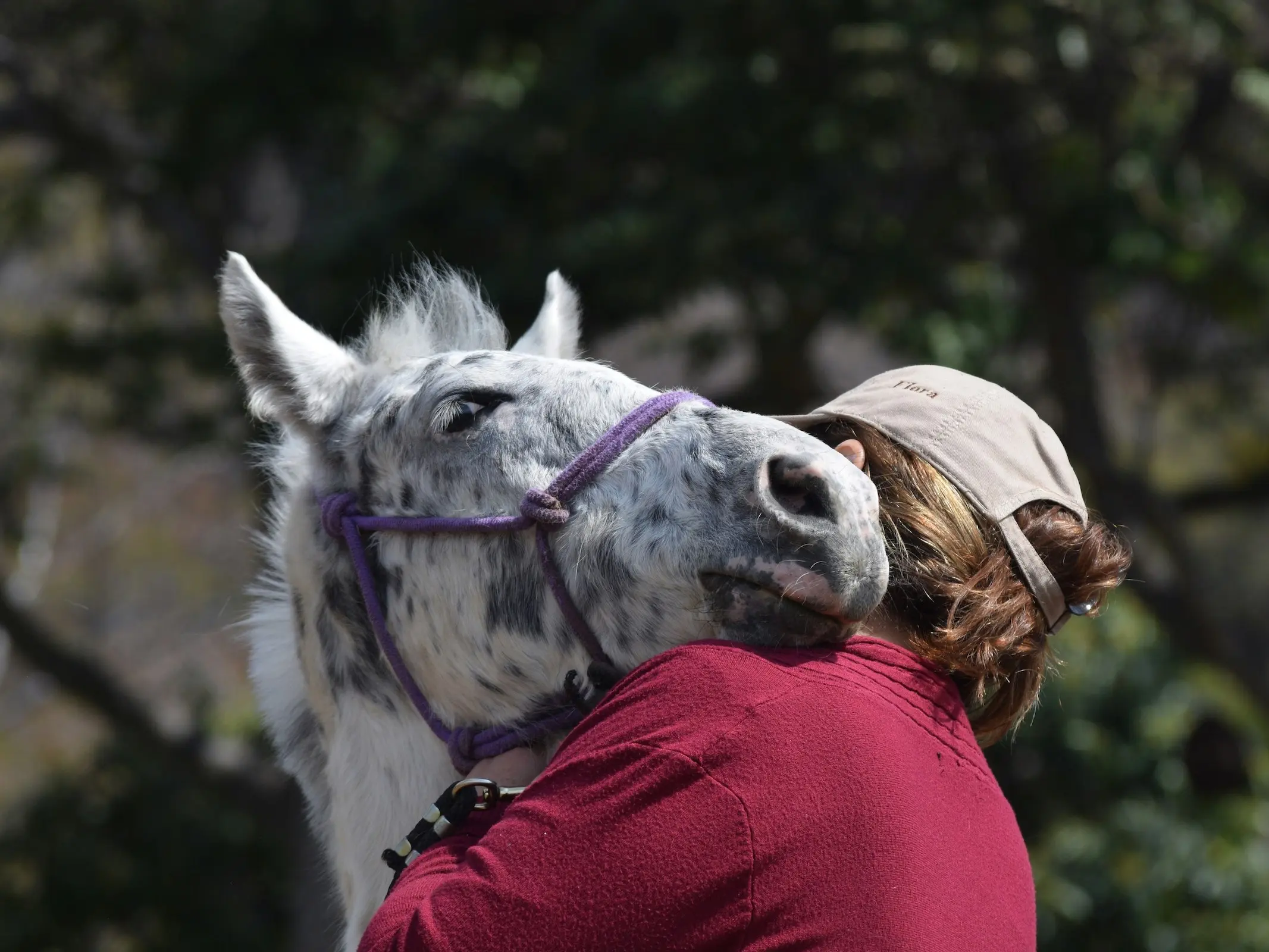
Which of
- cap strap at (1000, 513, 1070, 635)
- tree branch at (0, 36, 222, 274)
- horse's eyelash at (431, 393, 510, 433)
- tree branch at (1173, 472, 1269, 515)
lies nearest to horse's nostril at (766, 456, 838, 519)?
cap strap at (1000, 513, 1070, 635)

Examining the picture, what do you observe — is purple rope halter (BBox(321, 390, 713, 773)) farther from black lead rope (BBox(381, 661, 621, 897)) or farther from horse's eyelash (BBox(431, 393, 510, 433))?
horse's eyelash (BBox(431, 393, 510, 433))

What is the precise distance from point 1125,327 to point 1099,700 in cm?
258

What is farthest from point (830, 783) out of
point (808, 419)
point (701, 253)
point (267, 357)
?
point (701, 253)

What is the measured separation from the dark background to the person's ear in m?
2.00

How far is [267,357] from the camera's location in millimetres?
1956

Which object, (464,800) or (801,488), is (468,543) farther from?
(801,488)

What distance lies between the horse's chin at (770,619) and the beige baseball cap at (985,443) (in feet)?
0.81

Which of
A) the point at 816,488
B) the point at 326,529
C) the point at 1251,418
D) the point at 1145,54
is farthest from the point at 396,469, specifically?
the point at 1251,418

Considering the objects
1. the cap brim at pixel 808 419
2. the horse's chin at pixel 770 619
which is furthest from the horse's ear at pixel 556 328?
the horse's chin at pixel 770 619

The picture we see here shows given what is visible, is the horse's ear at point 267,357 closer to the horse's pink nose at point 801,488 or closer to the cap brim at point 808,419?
the cap brim at point 808,419

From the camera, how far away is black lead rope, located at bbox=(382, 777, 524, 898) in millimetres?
1582

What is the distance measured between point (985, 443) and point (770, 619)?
0.38 metres

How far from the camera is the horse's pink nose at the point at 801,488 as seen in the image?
4.69 feet

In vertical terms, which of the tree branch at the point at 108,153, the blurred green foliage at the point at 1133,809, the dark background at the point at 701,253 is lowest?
the blurred green foliage at the point at 1133,809
